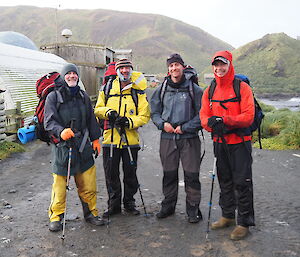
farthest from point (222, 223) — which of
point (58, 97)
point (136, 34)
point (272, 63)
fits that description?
point (136, 34)

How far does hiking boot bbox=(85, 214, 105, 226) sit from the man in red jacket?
5.95 ft

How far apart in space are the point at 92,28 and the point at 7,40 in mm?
160089

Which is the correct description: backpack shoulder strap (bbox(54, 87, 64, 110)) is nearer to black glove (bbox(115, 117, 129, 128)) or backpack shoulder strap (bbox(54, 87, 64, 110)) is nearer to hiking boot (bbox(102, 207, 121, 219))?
black glove (bbox(115, 117, 129, 128))

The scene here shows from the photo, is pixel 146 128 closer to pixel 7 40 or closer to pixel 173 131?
pixel 173 131

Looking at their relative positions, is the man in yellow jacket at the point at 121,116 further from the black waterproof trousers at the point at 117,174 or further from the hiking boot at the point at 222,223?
the hiking boot at the point at 222,223

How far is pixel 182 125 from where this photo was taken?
4.85 meters

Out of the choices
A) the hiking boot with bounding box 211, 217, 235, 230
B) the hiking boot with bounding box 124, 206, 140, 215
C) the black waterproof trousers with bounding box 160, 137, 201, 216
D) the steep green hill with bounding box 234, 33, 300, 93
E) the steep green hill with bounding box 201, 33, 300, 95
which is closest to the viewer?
the hiking boot with bounding box 211, 217, 235, 230

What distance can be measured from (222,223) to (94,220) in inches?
70.8

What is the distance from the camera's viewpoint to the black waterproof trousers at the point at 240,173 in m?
4.39

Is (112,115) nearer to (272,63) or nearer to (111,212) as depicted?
(111,212)

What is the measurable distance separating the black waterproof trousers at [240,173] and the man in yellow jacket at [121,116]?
124 centimetres

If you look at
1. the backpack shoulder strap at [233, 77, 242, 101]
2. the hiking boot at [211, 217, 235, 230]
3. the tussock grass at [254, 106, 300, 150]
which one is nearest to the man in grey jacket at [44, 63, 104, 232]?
the hiking boot at [211, 217, 235, 230]

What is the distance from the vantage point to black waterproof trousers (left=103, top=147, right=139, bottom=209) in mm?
5102

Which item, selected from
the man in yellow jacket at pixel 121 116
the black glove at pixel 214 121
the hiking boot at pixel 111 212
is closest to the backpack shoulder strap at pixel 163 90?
the man in yellow jacket at pixel 121 116
